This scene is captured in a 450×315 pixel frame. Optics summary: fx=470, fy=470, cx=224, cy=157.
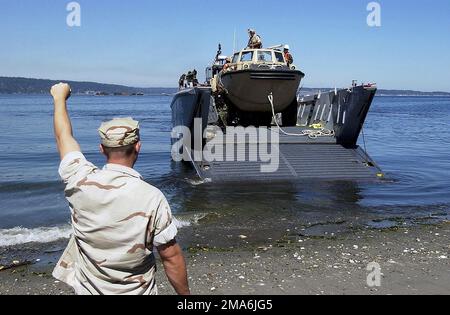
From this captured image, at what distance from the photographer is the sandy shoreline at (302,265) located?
539 cm

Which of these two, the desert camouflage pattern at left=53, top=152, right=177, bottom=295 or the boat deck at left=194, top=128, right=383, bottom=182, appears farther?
the boat deck at left=194, top=128, right=383, bottom=182

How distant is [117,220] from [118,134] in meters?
0.46

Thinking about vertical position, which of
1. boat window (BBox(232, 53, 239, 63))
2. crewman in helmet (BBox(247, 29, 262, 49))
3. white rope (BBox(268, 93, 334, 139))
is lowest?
white rope (BBox(268, 93, 334, 139))

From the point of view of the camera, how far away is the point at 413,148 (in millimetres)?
22656

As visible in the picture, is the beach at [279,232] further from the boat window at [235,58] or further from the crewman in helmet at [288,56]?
the crewman in helmet at [288,56]

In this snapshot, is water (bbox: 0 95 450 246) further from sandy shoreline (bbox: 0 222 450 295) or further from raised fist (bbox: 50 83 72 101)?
raised fist (bbox: 50 83 72 101)

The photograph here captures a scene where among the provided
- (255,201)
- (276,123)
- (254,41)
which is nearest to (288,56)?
(254,41)

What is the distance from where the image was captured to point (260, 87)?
13.5 m

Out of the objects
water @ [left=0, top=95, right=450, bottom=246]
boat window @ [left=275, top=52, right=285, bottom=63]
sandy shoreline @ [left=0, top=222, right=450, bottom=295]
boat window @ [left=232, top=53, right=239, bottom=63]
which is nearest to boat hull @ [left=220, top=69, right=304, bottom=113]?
boat window @ [left=232, top=53, right=239, bottom=63]

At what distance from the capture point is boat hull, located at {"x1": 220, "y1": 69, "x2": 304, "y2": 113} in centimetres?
1325

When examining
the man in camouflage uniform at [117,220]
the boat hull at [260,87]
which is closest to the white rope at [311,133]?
the boat hull at [260,87]

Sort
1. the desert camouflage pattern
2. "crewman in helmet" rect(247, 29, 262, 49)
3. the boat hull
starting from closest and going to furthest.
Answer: the desert camouflage pattern, the boat hull, "crewman in helmet" rect(247, 29, 262, 49)

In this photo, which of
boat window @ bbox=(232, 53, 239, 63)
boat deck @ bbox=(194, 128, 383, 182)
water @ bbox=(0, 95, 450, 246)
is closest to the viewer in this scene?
water @ bbox=(0, 95, 450, 246)
